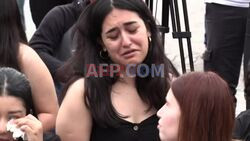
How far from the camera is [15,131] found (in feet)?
5.35

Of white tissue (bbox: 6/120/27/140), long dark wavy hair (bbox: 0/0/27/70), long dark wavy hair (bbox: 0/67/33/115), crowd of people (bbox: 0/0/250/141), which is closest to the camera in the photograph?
white tissue (bbox: 6/120/27/140)

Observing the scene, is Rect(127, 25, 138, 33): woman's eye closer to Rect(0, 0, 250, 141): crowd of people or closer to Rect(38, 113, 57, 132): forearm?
Rect(0, 0, 250, 141): crowd of people

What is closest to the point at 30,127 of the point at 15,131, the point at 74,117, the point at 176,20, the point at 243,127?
the point at 15,131

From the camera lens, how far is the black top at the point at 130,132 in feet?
6.31

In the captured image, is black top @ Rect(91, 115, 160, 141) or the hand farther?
black top @ Rect(91, 115, 160, 141)

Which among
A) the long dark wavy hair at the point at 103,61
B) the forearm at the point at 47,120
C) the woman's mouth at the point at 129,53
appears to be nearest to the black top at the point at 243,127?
the long dark wavy hair at the point at 103,61

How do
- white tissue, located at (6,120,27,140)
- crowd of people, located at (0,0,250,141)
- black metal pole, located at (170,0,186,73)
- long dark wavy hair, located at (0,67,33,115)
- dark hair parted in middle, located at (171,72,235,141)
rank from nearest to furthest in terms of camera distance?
dark hair parted in middle, located at (171,72,235,141) < white tissue, located at (6,120,27,140) < long dark wavy hair, located at (0,67,33,115) < crowd of people, located at (0,0,250,141) < black metal pole, located at (170,0,186,73)

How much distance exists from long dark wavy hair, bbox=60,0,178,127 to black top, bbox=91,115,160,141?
32 millimetres

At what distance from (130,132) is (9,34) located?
603 mm

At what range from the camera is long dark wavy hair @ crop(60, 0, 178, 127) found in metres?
1.94

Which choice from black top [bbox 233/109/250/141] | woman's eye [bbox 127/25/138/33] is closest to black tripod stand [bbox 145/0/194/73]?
black top [bbox 233/109/250/141]

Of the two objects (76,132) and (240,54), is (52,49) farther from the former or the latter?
(240,54)

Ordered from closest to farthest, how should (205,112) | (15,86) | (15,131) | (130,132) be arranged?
(205,112) → (15,131) → (15,86) → (130,132)

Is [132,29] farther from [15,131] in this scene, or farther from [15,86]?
[15,131]
